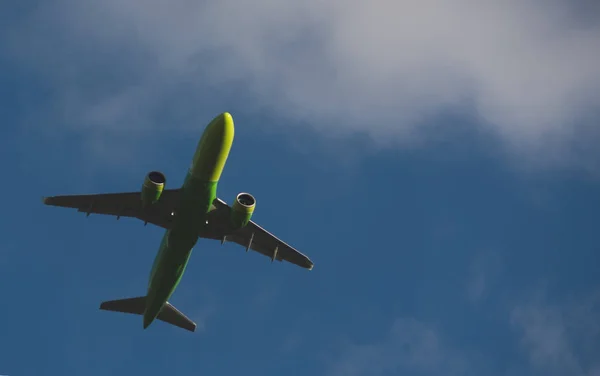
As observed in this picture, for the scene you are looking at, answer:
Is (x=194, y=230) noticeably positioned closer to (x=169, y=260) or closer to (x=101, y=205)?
(x=169, y=260)

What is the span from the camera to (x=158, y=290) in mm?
42875

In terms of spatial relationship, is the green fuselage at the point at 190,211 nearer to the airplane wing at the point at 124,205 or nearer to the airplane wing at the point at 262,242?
the airplane wing at the point at 124,205

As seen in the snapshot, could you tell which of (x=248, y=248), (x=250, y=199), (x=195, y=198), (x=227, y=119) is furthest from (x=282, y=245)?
(x=227, y=119)

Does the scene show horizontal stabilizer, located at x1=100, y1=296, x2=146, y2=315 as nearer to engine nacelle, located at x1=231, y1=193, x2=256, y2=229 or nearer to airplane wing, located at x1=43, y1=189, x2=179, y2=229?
airplane wing, located at x1=43, y1=189, x2=179, y2=229

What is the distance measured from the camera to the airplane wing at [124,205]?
136 ft

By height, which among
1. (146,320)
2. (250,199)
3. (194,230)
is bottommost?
(146,320)

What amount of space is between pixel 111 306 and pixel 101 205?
8.47 metres

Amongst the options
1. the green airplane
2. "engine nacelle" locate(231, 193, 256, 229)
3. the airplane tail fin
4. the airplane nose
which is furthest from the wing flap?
the airplane nose

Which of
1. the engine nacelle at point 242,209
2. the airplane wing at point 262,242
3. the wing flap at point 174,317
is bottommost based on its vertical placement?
the wing flap at point 174,317

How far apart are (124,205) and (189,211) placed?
5635mm

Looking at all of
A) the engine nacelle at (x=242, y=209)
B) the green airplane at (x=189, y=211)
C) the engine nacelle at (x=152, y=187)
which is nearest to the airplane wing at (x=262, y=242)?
the green airplane at (x=189, y=211)

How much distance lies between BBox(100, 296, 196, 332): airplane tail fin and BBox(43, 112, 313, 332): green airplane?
152 centimetres

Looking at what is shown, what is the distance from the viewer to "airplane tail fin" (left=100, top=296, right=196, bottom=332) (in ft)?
159

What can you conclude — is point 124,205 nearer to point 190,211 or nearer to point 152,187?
point 152,187
